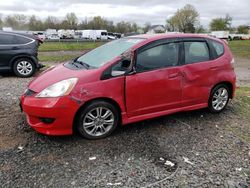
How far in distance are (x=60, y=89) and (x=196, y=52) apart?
2.59 metres

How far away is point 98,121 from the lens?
4.30 metres

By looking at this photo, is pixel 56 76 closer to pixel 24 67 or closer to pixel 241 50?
pixel 24 67

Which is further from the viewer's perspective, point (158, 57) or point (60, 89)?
point (158, 57)

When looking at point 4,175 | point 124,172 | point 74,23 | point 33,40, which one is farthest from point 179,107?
point 74,23

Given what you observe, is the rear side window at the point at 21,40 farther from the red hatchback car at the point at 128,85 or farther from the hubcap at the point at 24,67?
the red hatchback car at the point at 128,85

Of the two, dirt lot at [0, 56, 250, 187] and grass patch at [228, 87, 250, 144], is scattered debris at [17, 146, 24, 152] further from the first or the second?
grass patch at [228, 87, 250, 144]

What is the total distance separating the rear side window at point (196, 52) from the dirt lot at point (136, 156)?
111cm

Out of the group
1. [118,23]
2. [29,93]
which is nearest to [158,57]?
[29,93]

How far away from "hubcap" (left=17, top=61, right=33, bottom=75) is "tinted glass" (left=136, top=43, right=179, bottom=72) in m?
6.33

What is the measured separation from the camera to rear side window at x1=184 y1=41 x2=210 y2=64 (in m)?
5.06

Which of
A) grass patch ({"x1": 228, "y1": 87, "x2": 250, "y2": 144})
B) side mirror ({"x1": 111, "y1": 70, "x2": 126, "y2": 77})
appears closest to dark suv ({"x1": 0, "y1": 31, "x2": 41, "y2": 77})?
side mirror ({"x1": 111, "y1": 70, "x2": 126, "y2": 77})

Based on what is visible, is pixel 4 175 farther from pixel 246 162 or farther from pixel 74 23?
pixel 74 23

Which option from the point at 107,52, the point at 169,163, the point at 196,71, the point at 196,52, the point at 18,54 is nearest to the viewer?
the point at 169,163

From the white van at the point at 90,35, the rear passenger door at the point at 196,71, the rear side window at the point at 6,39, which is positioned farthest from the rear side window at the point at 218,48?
the white van at the point at 90,35
